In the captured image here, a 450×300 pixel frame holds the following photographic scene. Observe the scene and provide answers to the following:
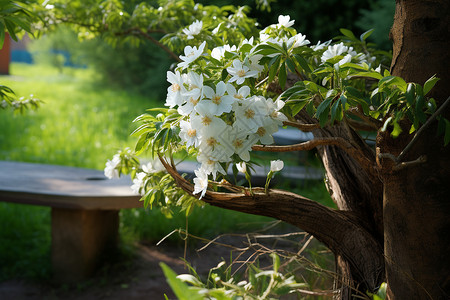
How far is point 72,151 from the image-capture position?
604 centimetres

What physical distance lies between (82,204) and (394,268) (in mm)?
1824

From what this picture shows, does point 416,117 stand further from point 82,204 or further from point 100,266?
point 100,266

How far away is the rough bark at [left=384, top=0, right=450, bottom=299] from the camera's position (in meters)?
1.23

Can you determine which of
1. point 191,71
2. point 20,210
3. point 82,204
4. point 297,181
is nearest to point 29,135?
point 20,210

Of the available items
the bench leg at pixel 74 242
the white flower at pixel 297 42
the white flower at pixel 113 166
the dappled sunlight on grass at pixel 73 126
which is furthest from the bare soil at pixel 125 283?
the white flower at pixel 297 42

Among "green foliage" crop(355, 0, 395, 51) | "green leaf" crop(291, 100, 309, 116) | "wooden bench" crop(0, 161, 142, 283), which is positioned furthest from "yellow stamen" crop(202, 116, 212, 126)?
"green foliage" crop(355, 0, 395, 51)

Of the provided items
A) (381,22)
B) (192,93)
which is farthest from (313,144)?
(381,22)

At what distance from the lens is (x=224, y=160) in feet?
3.69

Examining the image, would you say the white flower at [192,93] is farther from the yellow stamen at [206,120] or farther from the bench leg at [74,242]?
the bench leg at [74,242]

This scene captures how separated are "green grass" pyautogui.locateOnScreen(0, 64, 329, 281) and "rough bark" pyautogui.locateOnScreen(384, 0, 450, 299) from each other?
0.90 meters

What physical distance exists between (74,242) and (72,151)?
10.4ft

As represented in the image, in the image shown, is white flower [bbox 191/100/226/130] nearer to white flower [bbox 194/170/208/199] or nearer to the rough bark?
white flower [bbox 194/170/208/199]

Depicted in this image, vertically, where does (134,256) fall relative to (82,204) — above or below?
below

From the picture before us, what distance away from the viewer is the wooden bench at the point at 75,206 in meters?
2.74
